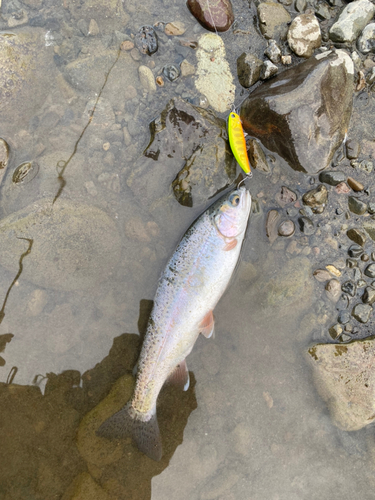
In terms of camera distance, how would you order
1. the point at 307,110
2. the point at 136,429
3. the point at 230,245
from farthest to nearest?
the point at 136,429 → the point at 230,245 → the point at 307,110

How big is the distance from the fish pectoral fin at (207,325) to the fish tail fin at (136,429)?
3.24ft

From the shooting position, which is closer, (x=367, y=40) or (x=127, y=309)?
(x=367, y=40)

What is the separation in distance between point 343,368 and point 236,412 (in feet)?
3.98

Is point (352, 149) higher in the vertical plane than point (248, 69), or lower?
lower

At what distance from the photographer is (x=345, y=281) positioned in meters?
3.61

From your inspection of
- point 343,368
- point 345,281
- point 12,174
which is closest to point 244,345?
point 343,368

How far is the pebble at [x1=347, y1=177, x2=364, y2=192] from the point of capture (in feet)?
11.7

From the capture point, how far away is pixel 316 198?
3.54 m

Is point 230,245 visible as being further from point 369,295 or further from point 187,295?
point 369,295

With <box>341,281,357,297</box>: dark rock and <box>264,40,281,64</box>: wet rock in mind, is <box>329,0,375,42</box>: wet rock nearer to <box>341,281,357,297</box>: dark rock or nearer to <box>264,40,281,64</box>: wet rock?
<box>264,40,281,64</box>: wet rock

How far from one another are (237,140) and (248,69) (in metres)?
0.83

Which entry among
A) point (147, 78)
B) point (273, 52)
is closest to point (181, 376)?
point (147, 78)

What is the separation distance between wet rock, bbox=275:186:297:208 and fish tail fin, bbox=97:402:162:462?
257 centimetres

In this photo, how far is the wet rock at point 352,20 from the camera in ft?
11.7
